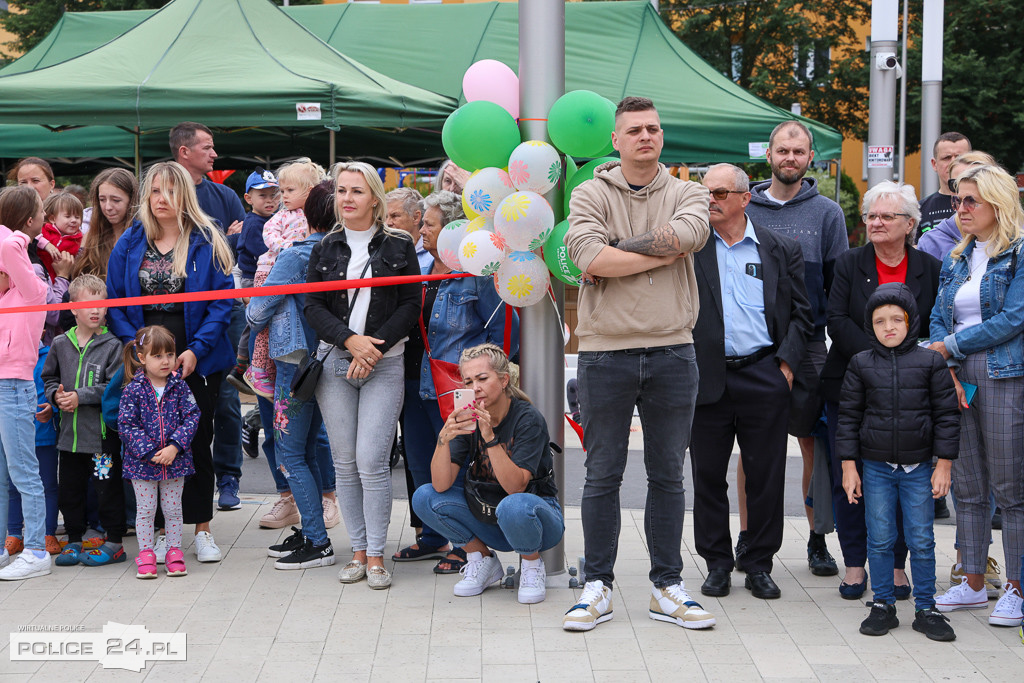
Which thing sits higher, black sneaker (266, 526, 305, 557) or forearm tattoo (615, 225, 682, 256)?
forearm tattoo (615, 225, 682, 256)

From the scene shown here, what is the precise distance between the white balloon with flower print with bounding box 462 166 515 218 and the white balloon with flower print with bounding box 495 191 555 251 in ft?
0.42

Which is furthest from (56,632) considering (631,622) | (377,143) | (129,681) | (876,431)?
(377,143)

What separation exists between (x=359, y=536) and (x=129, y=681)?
4.90ft

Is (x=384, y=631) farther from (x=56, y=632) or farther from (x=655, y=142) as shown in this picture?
(x=655, y=142)

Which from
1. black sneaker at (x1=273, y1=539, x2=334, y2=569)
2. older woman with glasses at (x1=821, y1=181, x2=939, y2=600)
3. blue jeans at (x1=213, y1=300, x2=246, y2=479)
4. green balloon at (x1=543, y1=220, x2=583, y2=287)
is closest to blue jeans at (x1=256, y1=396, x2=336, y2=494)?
blue jeans at (x1=213, y1=300, x2=246, y2=479)

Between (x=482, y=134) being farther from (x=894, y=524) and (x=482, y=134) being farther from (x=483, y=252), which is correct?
(x=894, y=524)

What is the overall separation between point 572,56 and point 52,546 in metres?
9.46

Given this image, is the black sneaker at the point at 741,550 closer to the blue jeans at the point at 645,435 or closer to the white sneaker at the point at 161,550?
the blue jeans at the point at 645,435

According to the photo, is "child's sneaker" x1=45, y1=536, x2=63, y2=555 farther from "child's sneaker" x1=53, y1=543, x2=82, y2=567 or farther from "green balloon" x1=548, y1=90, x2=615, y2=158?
"green balloon" x1=548, y1=90, x2=615, y2=158

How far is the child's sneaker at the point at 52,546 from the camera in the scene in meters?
5.60

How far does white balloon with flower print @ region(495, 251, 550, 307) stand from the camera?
15.6ft

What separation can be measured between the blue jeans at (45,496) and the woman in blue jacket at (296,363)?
46.7 inches

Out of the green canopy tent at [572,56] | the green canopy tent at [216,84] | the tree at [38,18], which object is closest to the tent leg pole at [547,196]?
the green canopy tent at [216,84]

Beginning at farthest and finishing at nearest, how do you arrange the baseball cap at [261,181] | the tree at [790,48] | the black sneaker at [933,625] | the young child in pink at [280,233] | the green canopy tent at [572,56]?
1. the tree at [790,48]
2. the green canopy tent at [572,56]
3. the baseball cap at [261,181]
4. the young child in pink at [280,233]
5. the black sneaker at [933,625]
